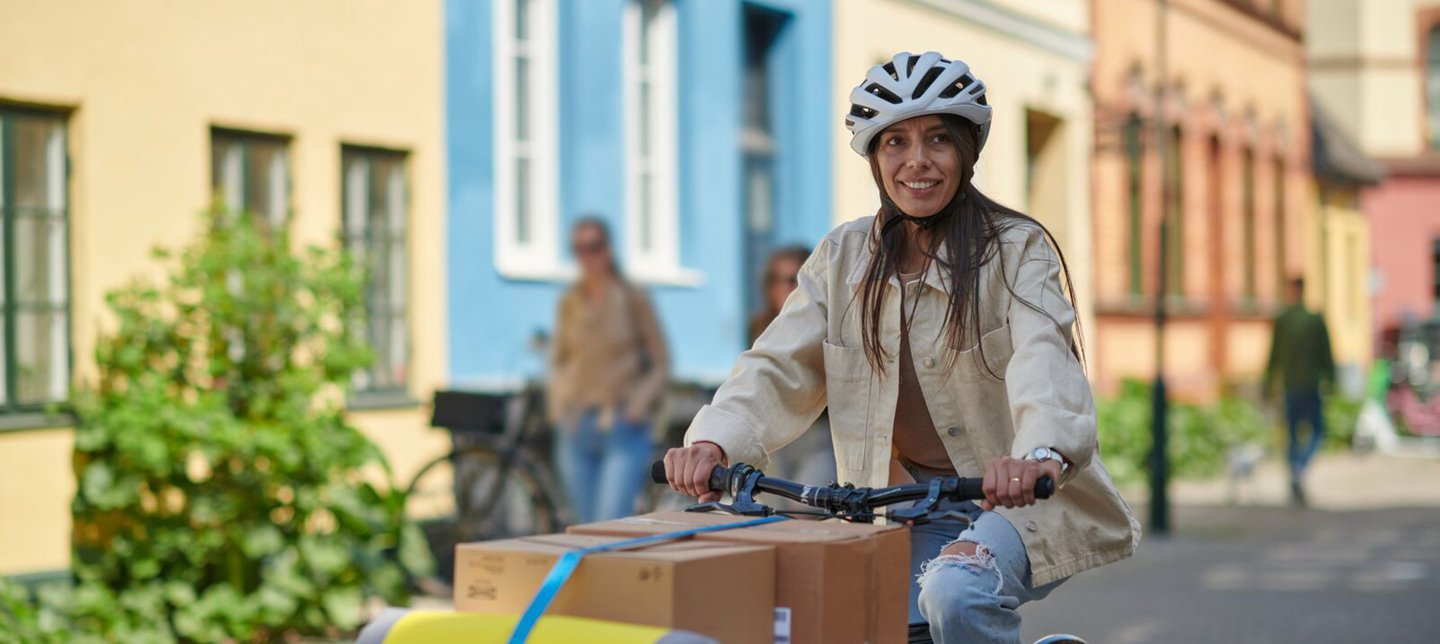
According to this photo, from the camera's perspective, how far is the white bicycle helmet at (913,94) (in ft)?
13.1

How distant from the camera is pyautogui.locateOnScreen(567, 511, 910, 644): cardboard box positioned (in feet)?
10.9

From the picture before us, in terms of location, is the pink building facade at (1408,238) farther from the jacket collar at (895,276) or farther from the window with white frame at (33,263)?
the jacket collar at (895,276)

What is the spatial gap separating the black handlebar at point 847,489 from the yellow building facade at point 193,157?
546 cm

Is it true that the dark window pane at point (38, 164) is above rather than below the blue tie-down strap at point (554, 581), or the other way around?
above

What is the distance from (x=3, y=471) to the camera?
8367mm

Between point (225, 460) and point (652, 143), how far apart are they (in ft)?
19.7

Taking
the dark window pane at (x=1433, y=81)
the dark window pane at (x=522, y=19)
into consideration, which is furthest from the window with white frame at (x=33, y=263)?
the dark window pane at (x=1433, y=81)

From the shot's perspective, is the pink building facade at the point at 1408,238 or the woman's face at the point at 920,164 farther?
the pink building facade at the point at 1408,238

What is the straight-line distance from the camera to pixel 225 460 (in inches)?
329

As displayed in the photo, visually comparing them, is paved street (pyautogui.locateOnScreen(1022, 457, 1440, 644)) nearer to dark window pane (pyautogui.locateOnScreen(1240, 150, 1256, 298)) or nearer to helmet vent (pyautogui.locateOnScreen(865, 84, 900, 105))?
helmet vent (pyautogui.locateOnScreen(865, 84, 900, 105))

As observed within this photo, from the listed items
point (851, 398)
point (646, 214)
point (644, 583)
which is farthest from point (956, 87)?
point (646, 214)

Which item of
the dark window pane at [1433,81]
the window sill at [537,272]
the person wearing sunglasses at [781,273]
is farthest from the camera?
the dark window pane at [1433,81]

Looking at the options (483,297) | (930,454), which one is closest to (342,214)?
(483,297)

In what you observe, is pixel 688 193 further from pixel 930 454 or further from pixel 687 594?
pixel 687 594
